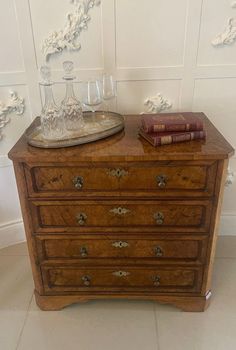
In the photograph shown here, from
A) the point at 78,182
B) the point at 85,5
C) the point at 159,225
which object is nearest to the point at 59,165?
the point at 78,182

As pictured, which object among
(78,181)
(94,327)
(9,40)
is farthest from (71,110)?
(94,327)

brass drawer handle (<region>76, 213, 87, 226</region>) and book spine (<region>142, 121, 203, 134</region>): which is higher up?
book spine (<region>142, 121, 203, 134</region>)

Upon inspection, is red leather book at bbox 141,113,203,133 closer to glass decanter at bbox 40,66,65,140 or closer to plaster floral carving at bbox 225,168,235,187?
glass decanter at bbox 40,66,65,140

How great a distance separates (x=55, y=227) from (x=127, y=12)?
107cm

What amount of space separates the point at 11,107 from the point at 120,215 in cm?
87

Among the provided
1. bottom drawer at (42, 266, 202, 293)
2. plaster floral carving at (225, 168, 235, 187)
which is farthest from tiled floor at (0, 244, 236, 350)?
plaster floral carving at (225, 168, 235, 187)

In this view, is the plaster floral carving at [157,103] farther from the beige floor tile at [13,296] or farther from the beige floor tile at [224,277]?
the beige floor tile at [13,296]

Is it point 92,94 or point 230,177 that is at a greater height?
point 92,94

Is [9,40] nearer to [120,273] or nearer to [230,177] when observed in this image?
[120,273]

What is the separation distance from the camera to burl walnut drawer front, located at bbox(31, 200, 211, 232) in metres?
1.28

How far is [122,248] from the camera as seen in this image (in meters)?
1.39

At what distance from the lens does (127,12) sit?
1.48 m

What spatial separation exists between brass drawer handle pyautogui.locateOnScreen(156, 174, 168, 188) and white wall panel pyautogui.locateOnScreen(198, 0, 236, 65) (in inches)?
28.8

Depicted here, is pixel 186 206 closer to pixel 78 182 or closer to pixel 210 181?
pixel 210 181
